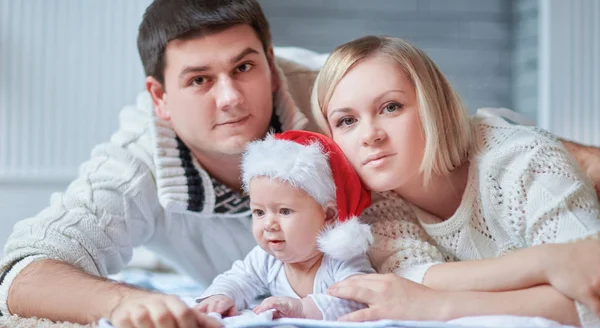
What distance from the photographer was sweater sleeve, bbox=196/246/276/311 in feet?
3.92

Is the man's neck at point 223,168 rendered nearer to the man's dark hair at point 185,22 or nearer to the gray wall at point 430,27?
the man's dark hair at point 185,22

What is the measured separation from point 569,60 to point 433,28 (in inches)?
21.0

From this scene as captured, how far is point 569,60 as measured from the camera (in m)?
2.62

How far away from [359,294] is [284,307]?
119mm

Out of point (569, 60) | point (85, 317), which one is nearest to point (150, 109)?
point (85, 317)

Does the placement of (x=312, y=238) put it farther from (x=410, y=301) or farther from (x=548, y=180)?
(x=548, y=180)

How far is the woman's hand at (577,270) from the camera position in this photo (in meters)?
1.00

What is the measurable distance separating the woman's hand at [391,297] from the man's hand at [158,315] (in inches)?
8.8

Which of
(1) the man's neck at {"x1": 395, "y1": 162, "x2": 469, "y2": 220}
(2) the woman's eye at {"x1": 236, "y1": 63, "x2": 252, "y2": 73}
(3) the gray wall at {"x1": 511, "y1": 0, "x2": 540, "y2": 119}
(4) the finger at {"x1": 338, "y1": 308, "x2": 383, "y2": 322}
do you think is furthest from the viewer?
(3) the gray wall at {"x1": 511, "y1": 0, "x2": 540, "y2": 119}

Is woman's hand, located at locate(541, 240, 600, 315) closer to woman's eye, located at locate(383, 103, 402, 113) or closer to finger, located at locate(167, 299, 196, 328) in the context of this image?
woman's eye, located at locate(383, 103, 402, 113)

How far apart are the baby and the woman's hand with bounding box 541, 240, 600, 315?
292mm

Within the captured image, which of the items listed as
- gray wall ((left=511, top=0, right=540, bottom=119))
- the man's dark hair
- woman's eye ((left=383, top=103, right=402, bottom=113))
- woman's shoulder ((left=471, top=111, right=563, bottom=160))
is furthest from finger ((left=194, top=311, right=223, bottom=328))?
gray wall ((left=511, top=0, right=540, bottom=119))

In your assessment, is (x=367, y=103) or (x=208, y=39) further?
(x=208, y=39)

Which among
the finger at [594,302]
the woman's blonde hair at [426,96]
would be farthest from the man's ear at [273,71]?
the finger at [594,302]
